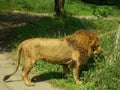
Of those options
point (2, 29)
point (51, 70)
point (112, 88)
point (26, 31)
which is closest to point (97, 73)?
point (112, 88)

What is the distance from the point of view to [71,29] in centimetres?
1448

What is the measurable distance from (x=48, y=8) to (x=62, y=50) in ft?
46.4

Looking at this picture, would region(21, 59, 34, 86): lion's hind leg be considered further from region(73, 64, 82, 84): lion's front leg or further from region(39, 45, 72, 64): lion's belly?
region(73, 64, 82, 84): lion's front leg

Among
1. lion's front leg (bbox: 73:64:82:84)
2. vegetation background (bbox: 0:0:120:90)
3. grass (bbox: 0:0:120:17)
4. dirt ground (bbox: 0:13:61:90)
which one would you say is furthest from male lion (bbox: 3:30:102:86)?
grass (bbox: 0:0:120:17)

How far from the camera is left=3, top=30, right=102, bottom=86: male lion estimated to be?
8.78 meters

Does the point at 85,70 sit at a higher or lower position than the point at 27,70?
lower

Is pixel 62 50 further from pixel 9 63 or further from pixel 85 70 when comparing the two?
pixel 9 63

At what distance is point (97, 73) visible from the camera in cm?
841

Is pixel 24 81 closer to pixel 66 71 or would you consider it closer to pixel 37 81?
pixel 37 81

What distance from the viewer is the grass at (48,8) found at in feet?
74.2

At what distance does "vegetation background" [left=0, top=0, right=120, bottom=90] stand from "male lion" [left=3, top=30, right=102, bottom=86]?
1.34 ft

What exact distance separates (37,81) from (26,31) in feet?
17.5

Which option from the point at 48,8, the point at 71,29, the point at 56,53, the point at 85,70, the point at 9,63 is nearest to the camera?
the point at 56,53

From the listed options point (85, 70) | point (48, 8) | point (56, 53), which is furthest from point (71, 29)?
point (48, 8)
